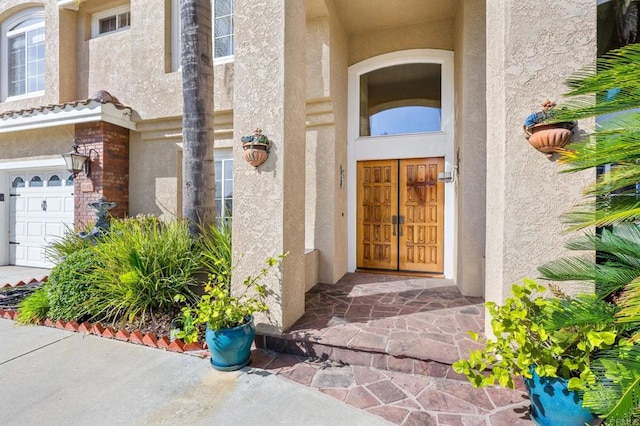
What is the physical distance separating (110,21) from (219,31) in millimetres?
3910

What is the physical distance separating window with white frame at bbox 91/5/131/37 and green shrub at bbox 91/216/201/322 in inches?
290

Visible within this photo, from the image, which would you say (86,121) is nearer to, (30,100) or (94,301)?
(30,100)

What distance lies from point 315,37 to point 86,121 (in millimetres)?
5953

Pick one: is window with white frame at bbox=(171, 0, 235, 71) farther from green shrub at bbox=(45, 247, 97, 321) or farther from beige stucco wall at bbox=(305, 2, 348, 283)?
green shrub at bbox=(45, 247, 97, 321)

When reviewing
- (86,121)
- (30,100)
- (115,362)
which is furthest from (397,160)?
(30,100)

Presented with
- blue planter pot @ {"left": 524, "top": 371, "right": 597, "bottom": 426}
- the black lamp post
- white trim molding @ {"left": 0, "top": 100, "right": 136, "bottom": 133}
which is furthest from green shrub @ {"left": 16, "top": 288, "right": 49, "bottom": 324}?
blue planter pot @ {"left": 524, "top": 371, "right": 597, "bottom": 426}

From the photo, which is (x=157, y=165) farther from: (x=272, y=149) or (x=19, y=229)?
(x=272, y=149)

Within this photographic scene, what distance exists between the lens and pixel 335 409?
2775 mm

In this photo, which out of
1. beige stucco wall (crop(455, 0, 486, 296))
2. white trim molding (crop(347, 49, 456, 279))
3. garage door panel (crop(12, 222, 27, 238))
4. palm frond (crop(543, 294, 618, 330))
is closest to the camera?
palm frond (crop(543, 294, 618, 330))

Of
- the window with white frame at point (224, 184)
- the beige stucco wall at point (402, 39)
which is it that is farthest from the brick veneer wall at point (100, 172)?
the beige stucco wall at point (402, 39)

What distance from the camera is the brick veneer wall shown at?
7.34 meters

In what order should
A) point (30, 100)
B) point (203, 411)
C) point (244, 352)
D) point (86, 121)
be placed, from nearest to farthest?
point (203, 411) < point (244, 352) < point (86, 121) < point (30, 100)

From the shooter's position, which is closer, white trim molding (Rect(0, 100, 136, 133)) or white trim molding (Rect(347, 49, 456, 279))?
white trim molding (Rect(347, 49, 456, 279))

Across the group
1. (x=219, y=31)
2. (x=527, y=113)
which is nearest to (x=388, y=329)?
(x=527, y=113)
